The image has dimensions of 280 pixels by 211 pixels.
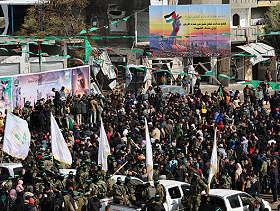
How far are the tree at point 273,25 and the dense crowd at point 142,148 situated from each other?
17619 millimetres

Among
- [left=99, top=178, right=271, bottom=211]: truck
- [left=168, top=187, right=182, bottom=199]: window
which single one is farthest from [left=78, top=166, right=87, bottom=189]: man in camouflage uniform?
[left=168, top=187, right=182, bottom=199]: window

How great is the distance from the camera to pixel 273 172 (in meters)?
17.1

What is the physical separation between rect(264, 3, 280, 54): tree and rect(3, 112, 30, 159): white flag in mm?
32394

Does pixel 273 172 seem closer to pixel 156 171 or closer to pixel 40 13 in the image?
pixel 156 171

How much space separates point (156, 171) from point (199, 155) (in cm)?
204

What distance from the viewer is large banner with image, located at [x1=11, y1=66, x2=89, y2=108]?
78.1ft

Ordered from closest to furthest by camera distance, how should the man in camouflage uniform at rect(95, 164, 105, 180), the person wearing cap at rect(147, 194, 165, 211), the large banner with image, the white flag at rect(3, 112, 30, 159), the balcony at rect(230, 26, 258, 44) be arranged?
the person wearing cap at rect(147, 194, 165, 211) → the man in camouflage uniform at rect(95, 164, 105, 180) → the white flag at rect(3, 112, 30, 159) → the large banner with image → the balcony at rect(230, 26, 258, 44)

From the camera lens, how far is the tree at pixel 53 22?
3478cm

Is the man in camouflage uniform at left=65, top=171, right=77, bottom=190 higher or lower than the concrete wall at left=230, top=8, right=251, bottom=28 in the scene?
lower

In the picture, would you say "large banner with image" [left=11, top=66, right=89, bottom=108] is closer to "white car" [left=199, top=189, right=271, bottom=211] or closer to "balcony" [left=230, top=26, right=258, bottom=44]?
"white car" [left=199, top=189, right=271, bottom=211]

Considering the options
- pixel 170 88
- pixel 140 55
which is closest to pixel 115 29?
pixel 140 55

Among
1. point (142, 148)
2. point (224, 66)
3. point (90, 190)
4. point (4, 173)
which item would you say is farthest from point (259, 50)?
point (90, 190)

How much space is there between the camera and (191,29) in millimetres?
34844

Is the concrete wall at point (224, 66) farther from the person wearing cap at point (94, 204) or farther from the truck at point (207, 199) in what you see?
the person wearing cap at point (94, 204)
